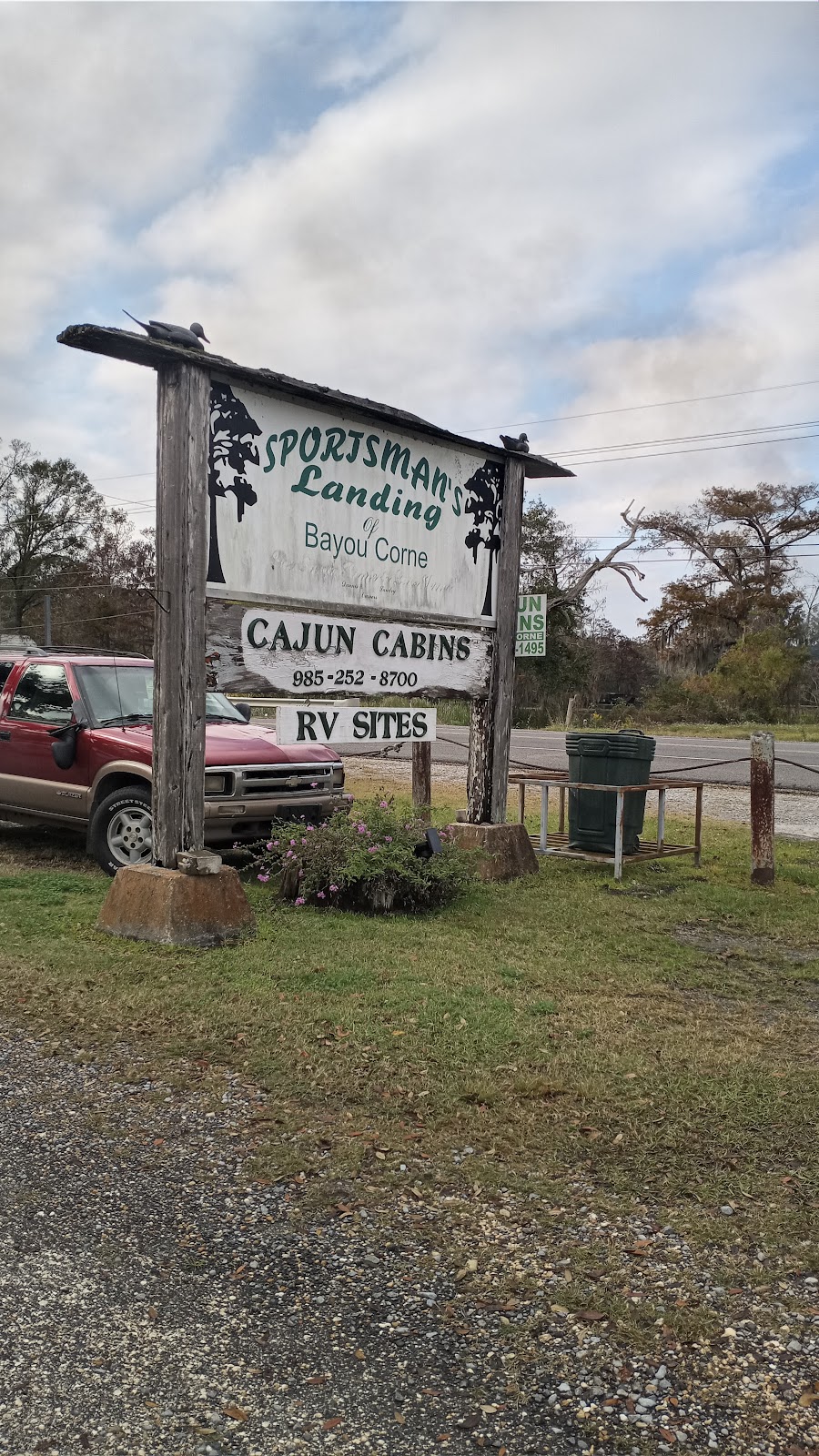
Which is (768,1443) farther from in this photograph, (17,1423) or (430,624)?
(430,624)

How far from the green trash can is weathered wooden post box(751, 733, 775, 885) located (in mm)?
847

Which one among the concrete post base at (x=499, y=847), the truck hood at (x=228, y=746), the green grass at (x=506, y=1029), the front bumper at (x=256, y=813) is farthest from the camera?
the concrete post base at (x=499, y=847)

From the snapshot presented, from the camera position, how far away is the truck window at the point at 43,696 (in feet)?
29.5

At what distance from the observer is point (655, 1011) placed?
5020 millimetres

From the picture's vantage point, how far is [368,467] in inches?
291

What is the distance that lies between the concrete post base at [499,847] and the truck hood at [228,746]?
50.6 inches

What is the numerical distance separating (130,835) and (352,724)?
6.83ft

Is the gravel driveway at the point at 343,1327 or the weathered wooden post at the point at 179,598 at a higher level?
the weathered wooden post at the point at 179,598

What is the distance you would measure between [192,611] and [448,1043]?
2970 millimetres

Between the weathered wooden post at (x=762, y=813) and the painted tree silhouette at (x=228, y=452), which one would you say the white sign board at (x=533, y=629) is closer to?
the weathered wooden post at (x=762, y=813)

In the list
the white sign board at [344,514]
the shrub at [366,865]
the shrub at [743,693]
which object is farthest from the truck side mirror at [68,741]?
the shrub at [743,693]

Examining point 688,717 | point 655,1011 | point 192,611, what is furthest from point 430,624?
point 688,717

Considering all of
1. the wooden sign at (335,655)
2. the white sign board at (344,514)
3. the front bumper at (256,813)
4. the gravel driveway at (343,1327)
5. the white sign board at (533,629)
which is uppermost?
the white sign board at (344,514)

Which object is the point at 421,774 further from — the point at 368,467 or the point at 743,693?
the point at 743,693
